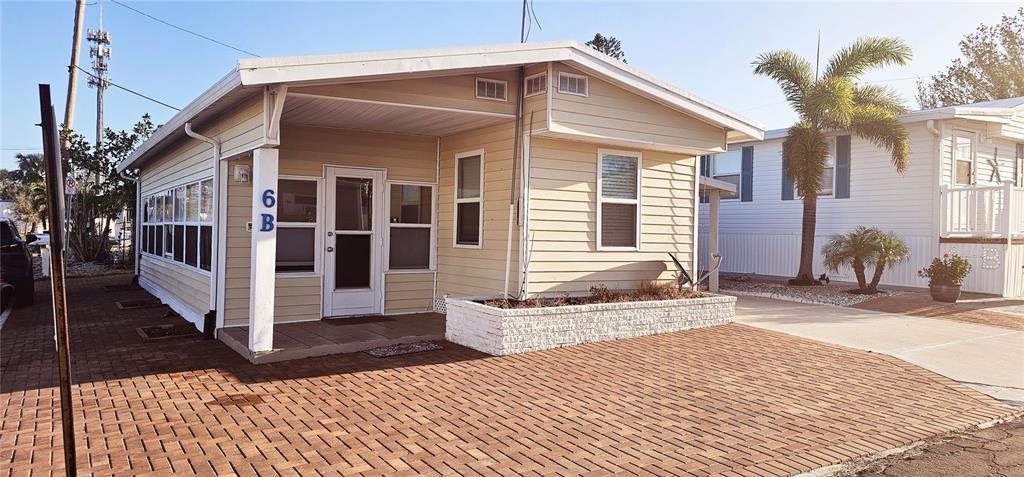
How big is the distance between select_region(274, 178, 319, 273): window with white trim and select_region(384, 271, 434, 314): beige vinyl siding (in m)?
1.14

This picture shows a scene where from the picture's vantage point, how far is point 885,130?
13930 mm

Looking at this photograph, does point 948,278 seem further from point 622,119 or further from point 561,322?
point 561,322

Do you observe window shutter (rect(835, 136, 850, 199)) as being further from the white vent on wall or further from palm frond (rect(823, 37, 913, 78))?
the white vent on wall

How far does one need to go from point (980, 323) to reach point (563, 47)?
767 centimetres

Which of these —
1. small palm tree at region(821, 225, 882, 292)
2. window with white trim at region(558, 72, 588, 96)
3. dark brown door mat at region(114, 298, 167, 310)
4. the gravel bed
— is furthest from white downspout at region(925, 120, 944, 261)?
dark brown door mat at region(114, 298, 167, 310)

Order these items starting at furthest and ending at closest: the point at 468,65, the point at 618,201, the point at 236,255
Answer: the point at 618,201 < the point at 236,255 < the point at 468,65

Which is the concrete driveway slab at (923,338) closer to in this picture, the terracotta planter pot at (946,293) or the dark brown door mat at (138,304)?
the terracotta planter pot at (946,293)

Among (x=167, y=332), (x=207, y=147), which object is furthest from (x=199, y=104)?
(x=167, y=332)

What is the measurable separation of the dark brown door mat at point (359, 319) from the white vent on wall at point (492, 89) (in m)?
3.37

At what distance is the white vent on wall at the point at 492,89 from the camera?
820 cm

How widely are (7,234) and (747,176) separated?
16928 millimetres

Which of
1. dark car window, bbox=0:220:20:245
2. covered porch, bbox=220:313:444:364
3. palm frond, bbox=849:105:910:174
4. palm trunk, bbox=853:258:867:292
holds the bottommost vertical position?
covered porch, bbox=220:313:444:364

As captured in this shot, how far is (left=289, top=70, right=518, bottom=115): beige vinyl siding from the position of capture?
7.23 metres

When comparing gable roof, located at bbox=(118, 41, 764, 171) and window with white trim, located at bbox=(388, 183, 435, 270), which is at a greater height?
gable roof, located at bbox=(118, 41, 764, 171)
